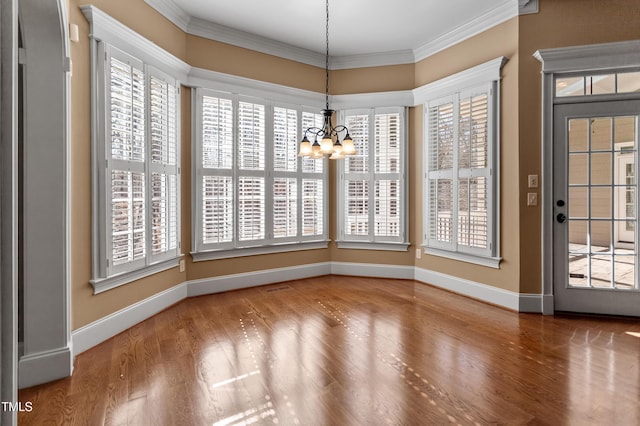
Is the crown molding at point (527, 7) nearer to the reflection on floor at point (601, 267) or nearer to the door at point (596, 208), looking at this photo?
the door at point (596, 208)

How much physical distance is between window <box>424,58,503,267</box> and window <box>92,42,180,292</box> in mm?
3287

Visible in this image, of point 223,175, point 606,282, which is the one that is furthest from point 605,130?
point 223,175

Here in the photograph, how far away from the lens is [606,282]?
136 inches

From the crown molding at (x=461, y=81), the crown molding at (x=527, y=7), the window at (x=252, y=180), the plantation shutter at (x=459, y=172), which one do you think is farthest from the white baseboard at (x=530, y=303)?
the crown molding at (x=527, y=7)

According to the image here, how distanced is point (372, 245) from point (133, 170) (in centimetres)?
331

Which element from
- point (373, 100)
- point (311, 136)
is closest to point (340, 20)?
point (373, 100)

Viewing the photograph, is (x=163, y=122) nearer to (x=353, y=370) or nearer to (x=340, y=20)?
(x=340, y=20)

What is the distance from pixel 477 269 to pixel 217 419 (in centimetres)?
335

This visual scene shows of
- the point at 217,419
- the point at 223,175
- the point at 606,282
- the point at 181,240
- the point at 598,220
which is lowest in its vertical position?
the point at 217,419

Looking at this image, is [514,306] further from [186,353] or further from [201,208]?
[201,208]

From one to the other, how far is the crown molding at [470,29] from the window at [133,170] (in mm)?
3343

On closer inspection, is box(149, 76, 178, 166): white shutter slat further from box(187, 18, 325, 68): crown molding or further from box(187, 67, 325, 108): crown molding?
box(187, 18, 325, 68): crown molding

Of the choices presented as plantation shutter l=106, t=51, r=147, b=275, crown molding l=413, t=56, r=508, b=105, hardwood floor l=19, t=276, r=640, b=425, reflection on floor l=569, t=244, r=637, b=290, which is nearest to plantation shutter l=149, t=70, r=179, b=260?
plantation shutter l=106, t=51, r=147, b=275

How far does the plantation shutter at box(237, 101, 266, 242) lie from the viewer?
4.37m
